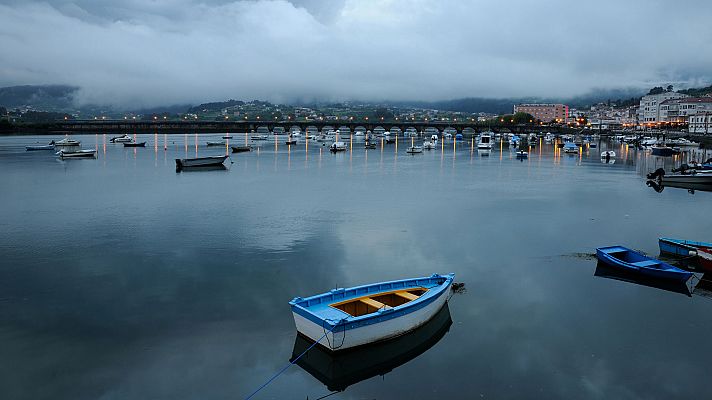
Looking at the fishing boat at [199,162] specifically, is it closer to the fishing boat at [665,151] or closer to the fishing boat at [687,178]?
the fishing boat at [687,178]

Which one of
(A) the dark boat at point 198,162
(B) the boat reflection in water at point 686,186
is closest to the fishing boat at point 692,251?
(B) the boat reflection in water at point 686,186

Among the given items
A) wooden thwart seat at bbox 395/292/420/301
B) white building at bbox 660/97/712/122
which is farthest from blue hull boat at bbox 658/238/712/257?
white building at bbox 660/97/712/122

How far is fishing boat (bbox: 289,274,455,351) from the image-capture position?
412 inches

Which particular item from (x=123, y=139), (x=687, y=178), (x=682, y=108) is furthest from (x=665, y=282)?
(x=682, y=108)

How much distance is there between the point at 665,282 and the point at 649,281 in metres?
0.41

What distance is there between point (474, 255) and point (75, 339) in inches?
492

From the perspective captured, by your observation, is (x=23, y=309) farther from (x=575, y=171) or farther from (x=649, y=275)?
(x=575, y=171)

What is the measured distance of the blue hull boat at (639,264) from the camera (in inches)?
592

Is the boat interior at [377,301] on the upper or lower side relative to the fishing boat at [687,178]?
lower

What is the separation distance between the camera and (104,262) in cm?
1731

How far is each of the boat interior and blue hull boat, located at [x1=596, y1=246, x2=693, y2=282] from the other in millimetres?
7169

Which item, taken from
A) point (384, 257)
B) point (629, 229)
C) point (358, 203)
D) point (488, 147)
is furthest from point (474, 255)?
point (488, 147)

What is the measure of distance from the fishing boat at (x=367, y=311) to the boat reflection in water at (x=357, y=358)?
0.59 feet

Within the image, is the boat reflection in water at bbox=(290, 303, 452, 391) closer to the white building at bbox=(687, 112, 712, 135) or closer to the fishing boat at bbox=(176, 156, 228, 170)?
the fishing boat at bbox=(176, 156, 228, 170)
